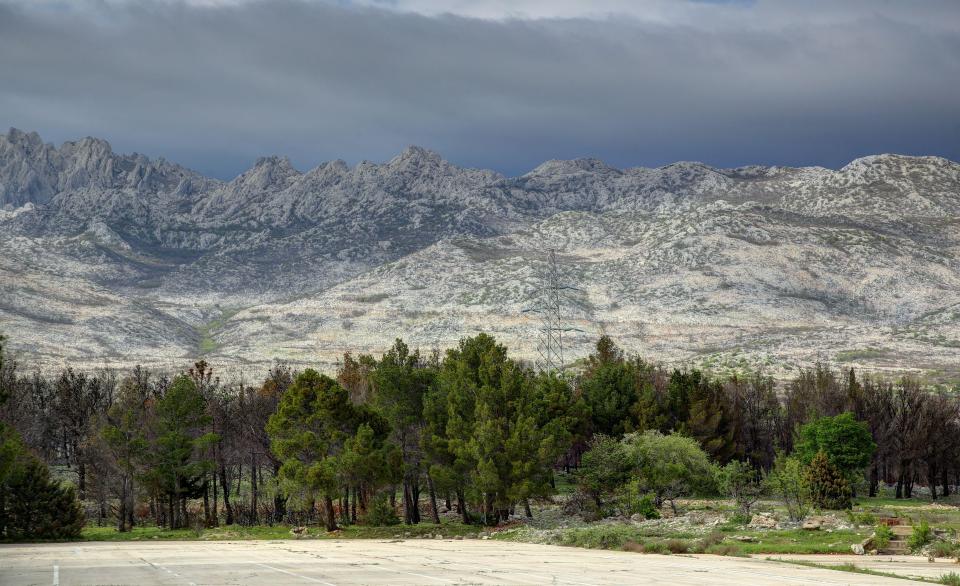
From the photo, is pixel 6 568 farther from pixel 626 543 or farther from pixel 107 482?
pixel 107 482

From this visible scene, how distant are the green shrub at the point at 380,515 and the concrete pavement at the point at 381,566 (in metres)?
16.0

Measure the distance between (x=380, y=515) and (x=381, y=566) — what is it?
109 ft

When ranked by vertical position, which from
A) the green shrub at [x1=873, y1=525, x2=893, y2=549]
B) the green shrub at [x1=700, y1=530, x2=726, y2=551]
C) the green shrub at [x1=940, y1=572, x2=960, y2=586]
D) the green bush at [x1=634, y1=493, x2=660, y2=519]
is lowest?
the green bush at [x1=634, y1=493, x2=660, y2=519]

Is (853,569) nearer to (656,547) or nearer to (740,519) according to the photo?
(656,547)

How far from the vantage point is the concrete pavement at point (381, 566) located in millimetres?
31984

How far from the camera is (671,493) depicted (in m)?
75.8

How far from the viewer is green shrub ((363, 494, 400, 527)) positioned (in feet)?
231

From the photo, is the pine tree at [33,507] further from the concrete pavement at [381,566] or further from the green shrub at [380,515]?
the green shrub at [380,515]

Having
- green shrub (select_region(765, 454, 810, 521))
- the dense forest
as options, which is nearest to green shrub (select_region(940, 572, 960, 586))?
green shrub (select_region(765, 454, 810, 521))

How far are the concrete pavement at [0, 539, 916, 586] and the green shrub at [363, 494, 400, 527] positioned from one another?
1602 centimetres

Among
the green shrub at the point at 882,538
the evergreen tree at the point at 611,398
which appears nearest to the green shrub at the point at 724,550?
the green shrub at the point at 882,538

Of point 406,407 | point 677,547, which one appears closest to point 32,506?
point 406,407

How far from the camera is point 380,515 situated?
232 feet

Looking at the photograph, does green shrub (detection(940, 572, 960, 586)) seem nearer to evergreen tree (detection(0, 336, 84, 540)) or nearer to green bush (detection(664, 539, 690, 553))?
green bush (detection(664, 539, 690, 553))
